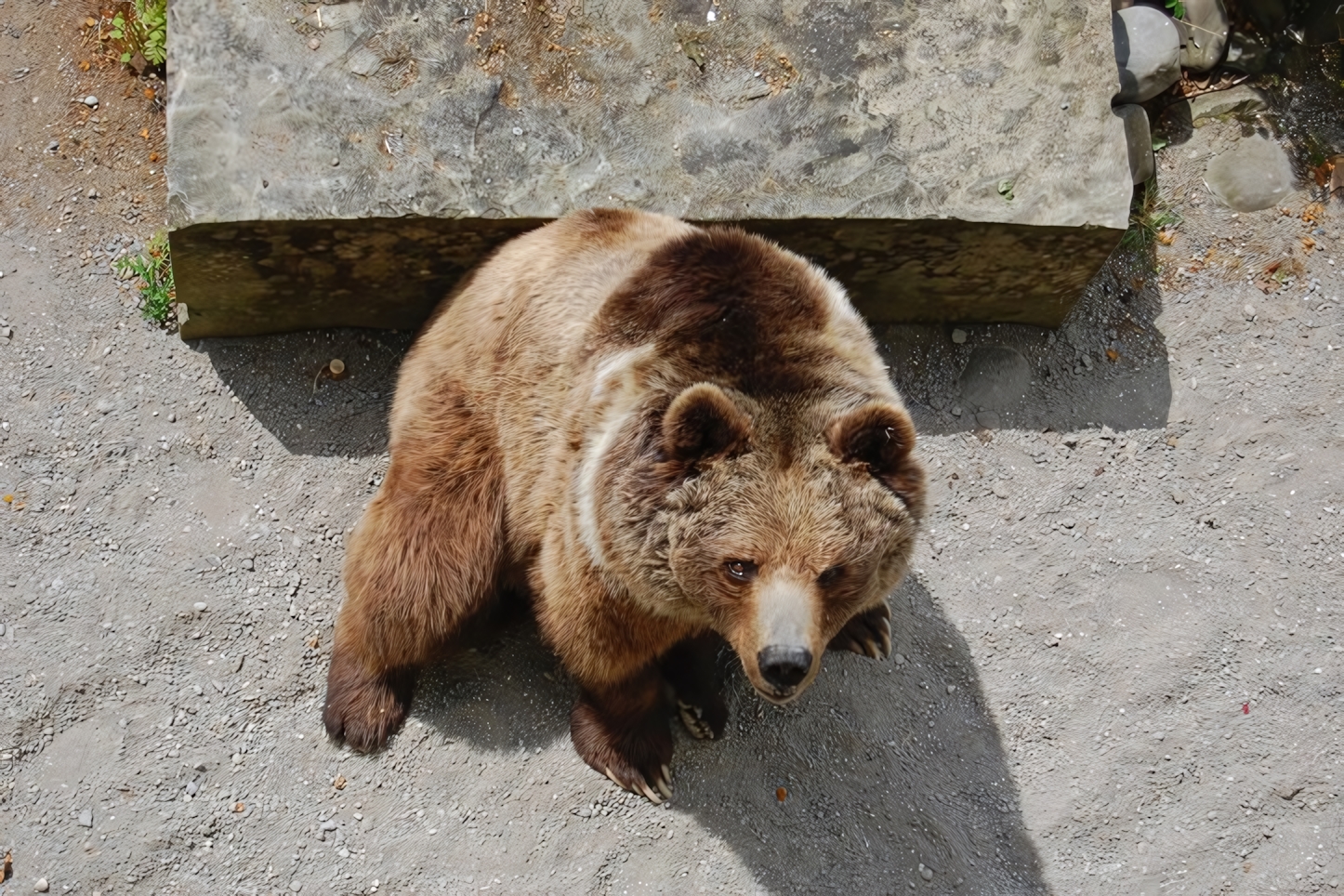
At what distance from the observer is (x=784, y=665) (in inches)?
126

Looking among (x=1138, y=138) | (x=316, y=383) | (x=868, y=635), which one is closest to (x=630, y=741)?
(x=868, y=635)

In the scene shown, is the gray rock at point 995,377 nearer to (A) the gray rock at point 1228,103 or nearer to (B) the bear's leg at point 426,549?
(A) the gray rock at point 1228,103

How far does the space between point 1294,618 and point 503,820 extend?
128 inches

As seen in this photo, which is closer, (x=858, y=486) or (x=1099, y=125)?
(x=858, y=486)

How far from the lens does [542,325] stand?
3.93 meters

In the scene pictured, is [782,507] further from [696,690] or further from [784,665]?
[696,690]

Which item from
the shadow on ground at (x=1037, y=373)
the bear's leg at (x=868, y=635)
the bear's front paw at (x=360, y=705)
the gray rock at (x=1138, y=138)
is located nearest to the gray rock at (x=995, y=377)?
the shadow on ground at (x=1037, y=373)

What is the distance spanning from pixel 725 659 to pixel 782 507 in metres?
1.58

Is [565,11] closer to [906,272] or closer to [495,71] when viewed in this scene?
[495,71]

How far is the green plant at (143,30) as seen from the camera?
5039 millimetres

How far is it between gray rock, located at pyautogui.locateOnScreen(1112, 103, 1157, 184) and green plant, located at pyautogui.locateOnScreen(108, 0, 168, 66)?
4105 mm

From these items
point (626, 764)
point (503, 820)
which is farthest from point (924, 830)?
point (503, 820)

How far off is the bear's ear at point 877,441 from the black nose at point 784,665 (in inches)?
20.8

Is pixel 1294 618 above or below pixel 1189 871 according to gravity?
above
